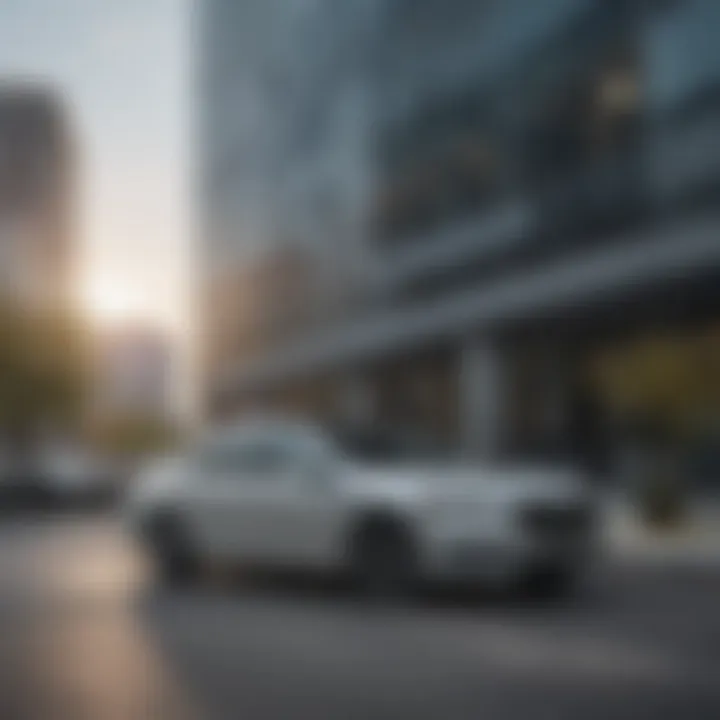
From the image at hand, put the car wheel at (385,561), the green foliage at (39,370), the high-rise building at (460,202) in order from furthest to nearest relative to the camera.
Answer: the green foliage at (39,370)
the high-rise building at (460,202)
the car wheel at (385,561)

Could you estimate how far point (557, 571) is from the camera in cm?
1191

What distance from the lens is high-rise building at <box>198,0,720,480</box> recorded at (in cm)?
2681

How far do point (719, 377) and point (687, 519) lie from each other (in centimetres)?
220

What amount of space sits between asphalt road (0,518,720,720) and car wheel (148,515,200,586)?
0.36 meters

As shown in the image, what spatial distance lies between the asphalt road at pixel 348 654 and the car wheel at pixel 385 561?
27 centimetres

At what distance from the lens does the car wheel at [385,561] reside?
11453mm

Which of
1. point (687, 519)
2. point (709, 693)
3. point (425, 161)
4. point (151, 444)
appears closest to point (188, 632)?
point (709, 693)

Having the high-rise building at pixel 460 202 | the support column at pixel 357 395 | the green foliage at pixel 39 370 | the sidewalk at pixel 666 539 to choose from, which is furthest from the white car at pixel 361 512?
the green foliage at pixel 39 370

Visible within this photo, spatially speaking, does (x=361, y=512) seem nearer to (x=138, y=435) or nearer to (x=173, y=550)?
(x=173, y=550)

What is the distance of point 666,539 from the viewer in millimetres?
18109

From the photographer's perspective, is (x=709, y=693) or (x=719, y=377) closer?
(x=709, y=693)

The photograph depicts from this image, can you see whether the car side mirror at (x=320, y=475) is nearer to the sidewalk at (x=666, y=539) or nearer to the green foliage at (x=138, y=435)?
the green foliage at (x=138, y=435)

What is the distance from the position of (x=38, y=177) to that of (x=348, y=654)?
41.9 ft

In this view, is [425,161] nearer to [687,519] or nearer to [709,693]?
[687,519]
